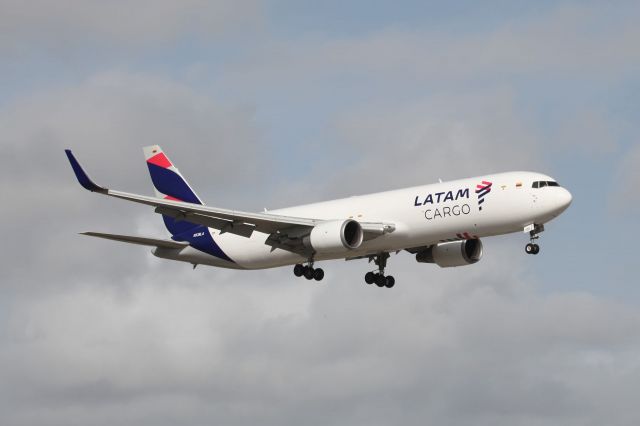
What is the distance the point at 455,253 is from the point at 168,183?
15502 mm

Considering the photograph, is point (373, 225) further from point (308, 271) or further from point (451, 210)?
point (308, 271)

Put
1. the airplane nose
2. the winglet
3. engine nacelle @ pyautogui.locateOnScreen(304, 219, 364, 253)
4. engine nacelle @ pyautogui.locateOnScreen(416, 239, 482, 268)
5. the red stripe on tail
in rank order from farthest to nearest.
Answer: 1. the red stripe on tail
2. engine nacelle @ pyautogui.locateOnScreen(416, 239, 482, 268)
3. engine nacelle @ pyautogui.locateOnScreen(304, 219, 364, 253)
4. the airplane nose
5. the winglet

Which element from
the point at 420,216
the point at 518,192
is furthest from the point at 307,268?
the point at 518,192

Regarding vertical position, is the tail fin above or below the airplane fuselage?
above

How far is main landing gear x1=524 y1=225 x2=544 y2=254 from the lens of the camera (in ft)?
181

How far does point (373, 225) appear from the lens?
187 feet

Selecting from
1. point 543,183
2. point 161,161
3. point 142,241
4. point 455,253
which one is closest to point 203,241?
point 142,241

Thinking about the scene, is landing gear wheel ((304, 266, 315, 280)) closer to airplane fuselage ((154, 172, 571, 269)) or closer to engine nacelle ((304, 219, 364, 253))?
airplane fuselage ((154, 172, 571, 269))

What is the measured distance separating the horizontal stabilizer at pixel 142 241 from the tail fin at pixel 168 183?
4.79ft

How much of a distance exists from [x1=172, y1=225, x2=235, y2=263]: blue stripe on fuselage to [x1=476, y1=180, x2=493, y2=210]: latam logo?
13.6 meters

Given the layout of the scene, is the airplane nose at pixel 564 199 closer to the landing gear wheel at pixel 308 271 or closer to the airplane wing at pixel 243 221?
the airplane wing at pixel 243 221

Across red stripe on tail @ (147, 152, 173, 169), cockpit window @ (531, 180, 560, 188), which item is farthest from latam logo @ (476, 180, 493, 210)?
red stripe on tail @ (147, 152, 173, 169)

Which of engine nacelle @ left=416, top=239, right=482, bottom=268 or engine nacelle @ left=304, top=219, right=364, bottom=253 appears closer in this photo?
engine nacelle @ left=304, top=219, right=364, bottom=253

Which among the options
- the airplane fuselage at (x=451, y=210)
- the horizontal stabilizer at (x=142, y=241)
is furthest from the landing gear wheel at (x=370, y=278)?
the horizontal stabilizer at (x=142, y=241)
